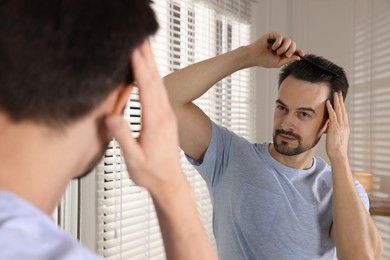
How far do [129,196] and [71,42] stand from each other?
1321 millimetres

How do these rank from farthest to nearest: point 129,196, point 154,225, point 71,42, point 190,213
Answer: point 154,225
point 129,196
point 190,213
point 71,42

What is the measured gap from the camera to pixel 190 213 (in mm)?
586

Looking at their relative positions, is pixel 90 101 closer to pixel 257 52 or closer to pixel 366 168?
pixel 257 52

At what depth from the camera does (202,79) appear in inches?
54.4

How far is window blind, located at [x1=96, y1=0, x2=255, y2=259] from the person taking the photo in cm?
161

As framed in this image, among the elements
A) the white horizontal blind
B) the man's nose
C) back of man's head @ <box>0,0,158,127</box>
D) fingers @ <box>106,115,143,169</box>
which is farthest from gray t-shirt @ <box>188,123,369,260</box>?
the white horizontal blind

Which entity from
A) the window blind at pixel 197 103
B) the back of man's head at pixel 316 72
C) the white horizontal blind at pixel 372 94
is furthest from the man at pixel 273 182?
the white horizontal blind at pixel 372 94

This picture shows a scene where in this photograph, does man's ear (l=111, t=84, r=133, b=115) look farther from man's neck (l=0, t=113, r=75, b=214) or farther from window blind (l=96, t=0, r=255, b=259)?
window blind (l=96, t=0, r=255, b=259)

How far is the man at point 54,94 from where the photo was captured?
41 centimetres

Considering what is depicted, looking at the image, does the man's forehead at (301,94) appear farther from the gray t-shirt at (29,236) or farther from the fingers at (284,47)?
the gray t-shirt at (29,236)

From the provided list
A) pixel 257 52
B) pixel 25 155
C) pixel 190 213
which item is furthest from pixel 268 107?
pixel 25 155

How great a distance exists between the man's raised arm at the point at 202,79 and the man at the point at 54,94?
0.85m

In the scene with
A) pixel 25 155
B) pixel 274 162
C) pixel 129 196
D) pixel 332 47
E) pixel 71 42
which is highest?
pixel 332 47

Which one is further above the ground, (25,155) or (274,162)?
(25,155)
